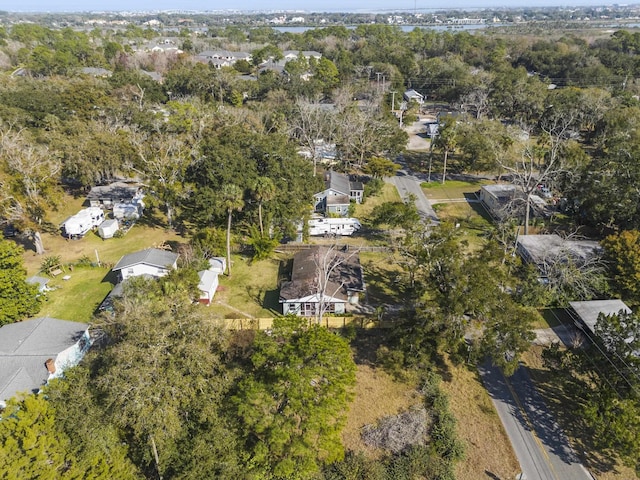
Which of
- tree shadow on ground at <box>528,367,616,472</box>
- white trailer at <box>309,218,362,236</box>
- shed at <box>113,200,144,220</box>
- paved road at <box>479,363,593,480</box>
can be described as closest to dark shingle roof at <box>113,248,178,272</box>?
shed at <box>113,200,144,220</box>

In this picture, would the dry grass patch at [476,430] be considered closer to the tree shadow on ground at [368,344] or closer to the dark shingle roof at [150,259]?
the tree shadow on ground at [368,344]

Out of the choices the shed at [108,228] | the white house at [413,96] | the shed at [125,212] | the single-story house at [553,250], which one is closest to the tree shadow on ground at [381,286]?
the single-story house at [553,250]

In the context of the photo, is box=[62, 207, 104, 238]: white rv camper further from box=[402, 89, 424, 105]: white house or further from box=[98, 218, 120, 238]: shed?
box=[402, 89, 424, 105]: white house

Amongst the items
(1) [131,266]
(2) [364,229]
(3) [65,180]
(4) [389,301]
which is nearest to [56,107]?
(3) [65,180]

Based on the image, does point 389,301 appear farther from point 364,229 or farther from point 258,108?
point 258,108

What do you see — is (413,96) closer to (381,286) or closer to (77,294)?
(381,286)

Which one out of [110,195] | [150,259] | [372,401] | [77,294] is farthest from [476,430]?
[110,195]
